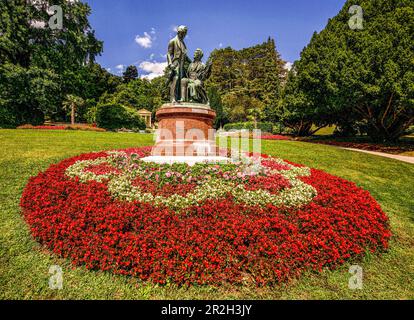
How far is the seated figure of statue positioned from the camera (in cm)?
881

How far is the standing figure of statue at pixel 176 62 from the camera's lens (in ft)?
28.5

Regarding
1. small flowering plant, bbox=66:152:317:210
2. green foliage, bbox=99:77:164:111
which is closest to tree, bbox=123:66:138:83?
green foliage, bbox=99:77:164:111

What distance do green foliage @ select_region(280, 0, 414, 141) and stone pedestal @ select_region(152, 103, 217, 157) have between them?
527 inches

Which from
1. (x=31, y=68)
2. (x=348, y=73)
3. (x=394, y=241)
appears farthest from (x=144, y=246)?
(x=31, y=68)

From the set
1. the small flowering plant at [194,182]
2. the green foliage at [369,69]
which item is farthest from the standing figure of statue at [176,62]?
the green foliage at [369,69]

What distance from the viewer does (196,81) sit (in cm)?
893

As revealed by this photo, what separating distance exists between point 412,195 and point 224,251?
723cm

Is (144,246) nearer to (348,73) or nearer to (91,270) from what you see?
(91,270)

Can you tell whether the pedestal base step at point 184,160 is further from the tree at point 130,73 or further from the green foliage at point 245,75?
the tree at point 130,73

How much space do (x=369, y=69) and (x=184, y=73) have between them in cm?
1388

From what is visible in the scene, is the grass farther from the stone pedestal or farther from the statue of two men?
the statue of two men

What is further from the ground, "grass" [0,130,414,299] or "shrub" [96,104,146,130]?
"shrub" [96,104,146,130]

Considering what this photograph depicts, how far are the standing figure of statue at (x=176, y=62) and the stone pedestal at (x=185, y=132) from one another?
0.69 metres

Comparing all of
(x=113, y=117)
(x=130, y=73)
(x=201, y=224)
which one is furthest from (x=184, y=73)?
(x=130, y=73)
